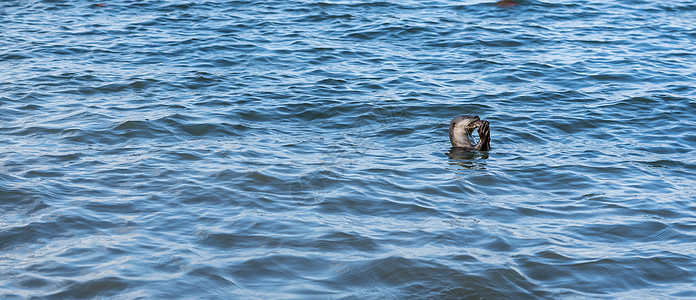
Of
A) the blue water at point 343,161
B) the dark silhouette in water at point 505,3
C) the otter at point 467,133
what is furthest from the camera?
the dark silhouette in water at point 505,3

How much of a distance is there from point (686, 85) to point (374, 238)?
7.12m

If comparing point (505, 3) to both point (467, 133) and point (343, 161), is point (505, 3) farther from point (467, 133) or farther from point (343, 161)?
point (343, 161)

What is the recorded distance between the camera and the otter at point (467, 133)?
809cm

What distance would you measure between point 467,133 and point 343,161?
1.39m

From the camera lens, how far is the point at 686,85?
36.6 ft

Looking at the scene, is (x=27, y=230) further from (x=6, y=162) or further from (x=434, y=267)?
(x=434, y=267)

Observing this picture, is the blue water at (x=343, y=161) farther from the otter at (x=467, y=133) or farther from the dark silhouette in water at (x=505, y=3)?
the dark silhouette in water at (x=505, y=3)

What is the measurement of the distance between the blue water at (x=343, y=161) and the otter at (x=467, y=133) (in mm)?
157

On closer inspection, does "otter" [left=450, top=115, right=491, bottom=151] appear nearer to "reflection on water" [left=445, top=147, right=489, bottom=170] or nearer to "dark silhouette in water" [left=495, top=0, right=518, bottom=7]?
"reflection on water" [left=445, top=147, right=489, bottom=170]

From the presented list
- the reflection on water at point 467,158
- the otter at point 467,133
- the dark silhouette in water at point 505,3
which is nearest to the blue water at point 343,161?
the reflection on water at point 467,158

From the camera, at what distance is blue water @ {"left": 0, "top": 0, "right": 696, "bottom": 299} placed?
17.6 ft

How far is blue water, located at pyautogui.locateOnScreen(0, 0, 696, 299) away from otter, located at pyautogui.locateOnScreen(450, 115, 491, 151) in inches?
6.2

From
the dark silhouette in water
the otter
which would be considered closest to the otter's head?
the otter

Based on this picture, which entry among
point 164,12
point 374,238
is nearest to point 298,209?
point 374,238
